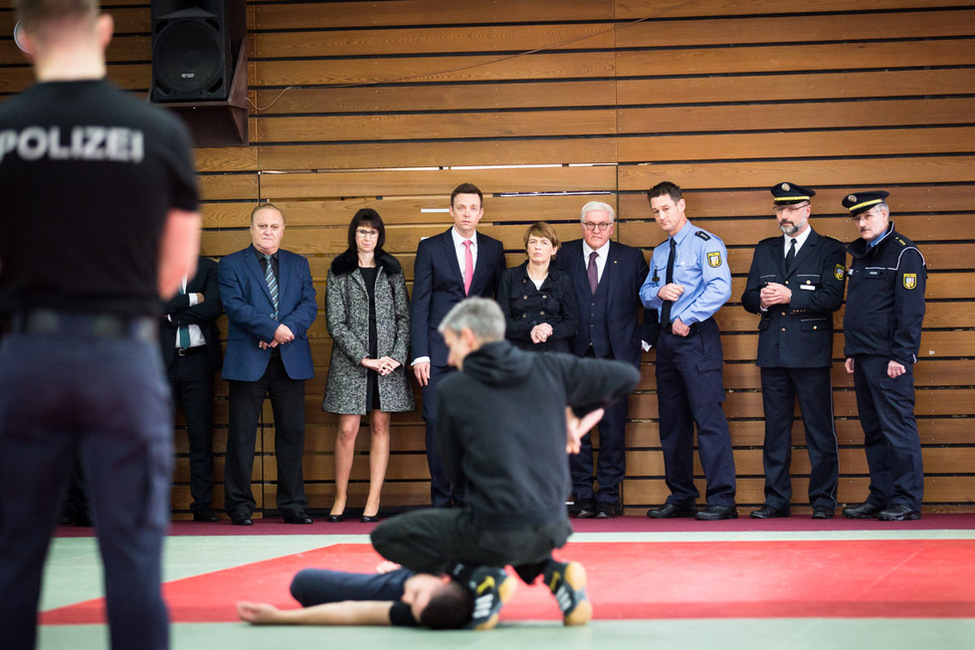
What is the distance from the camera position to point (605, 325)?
6.11 metres

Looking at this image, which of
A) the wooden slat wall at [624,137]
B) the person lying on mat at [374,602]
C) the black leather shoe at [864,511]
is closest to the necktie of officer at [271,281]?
the wooden slat wall at [624,137]

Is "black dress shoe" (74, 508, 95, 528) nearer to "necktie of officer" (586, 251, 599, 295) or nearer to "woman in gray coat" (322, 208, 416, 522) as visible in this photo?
"woman in gray coat" (322, 208, 416, 522)

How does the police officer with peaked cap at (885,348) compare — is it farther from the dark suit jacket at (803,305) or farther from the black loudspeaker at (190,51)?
the black loudspeaker at (190,51)

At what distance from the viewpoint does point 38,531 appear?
1.68m

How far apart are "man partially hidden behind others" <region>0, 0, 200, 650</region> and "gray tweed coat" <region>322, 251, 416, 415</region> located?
4341 millimetres

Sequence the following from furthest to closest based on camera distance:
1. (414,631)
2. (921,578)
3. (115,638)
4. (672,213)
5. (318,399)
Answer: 1. (318,399)
2. (672,213)
3. (921,578)
4. (414,631)
5. (115,638)

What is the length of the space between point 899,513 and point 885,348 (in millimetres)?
904

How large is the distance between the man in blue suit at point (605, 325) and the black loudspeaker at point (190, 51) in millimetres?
2311

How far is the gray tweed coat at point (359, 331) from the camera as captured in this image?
6.07m

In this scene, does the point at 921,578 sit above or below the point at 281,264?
below

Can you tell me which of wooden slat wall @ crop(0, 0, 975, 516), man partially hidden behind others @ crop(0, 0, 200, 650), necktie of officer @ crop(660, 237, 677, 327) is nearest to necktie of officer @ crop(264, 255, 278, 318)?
wooden slat wall @ crop(0, 0, 975, 516)

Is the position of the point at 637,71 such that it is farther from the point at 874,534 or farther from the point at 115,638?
the point at 115,638

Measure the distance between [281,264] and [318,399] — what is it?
0.92 meters

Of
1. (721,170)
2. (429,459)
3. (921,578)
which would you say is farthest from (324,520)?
(921,578)
